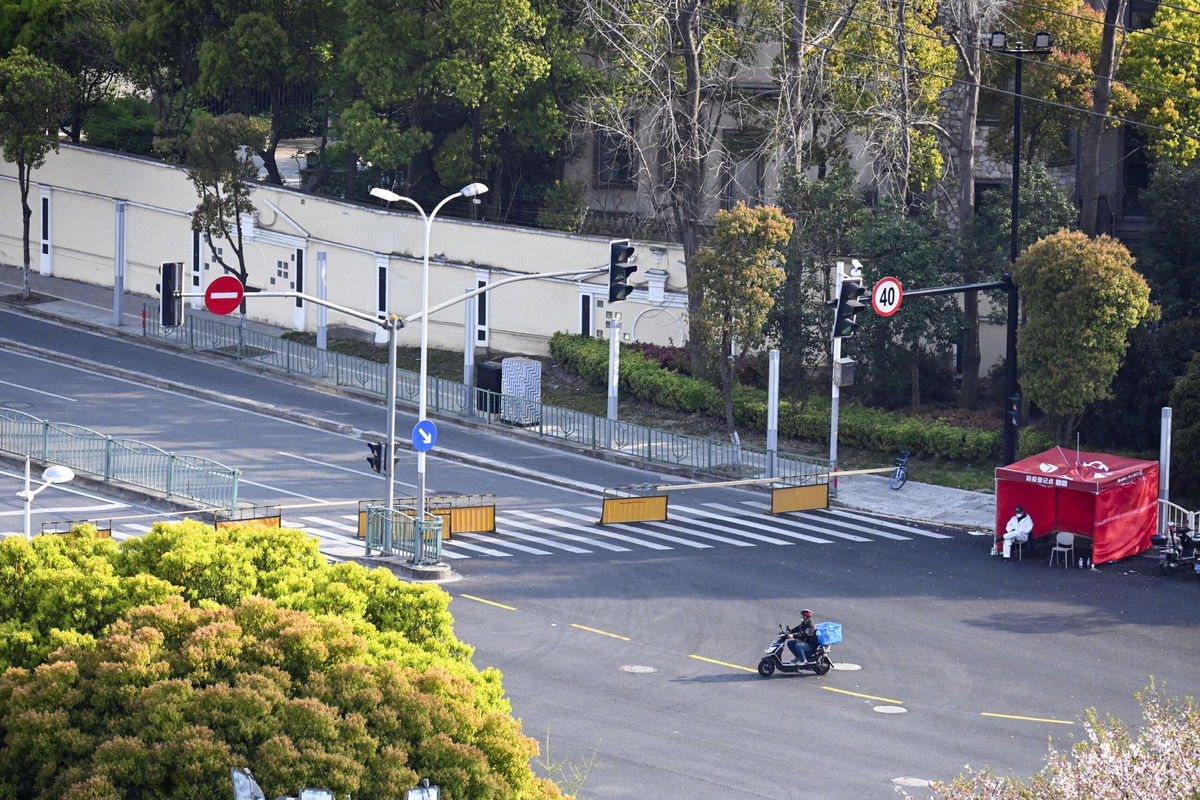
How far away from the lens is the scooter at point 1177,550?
35062 millimetres

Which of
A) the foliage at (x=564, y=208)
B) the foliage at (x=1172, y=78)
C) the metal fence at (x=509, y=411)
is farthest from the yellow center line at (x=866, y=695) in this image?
the foliage at (x=564, y=208)

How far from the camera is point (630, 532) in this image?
37969 mm

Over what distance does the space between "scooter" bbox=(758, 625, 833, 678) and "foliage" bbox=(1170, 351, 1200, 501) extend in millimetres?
14198

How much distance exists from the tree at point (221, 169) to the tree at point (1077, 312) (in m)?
24.6

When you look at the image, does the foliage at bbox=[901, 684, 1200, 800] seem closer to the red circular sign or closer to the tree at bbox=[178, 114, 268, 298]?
the red circular sign

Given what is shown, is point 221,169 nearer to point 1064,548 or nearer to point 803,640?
point 1064,548

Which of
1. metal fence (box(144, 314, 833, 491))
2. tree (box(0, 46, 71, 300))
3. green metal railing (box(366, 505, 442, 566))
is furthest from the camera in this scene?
tree (box(0, 46, 71, 300))

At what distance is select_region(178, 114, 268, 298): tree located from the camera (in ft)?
171

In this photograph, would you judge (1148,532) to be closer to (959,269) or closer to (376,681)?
(959,269)

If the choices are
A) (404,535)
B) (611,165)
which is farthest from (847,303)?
(611,165)

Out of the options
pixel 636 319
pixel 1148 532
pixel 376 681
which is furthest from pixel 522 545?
pixel 376 681

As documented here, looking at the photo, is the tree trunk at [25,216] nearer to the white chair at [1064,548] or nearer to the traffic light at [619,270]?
the traffic light at [619,270]

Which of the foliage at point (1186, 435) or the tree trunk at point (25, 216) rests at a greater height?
the tree trunk at point (25, 216)

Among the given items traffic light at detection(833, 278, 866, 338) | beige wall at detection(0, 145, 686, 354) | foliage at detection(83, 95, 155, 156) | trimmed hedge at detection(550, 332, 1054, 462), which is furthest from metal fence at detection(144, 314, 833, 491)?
foliage at detection(83, 95, 155, 156)
